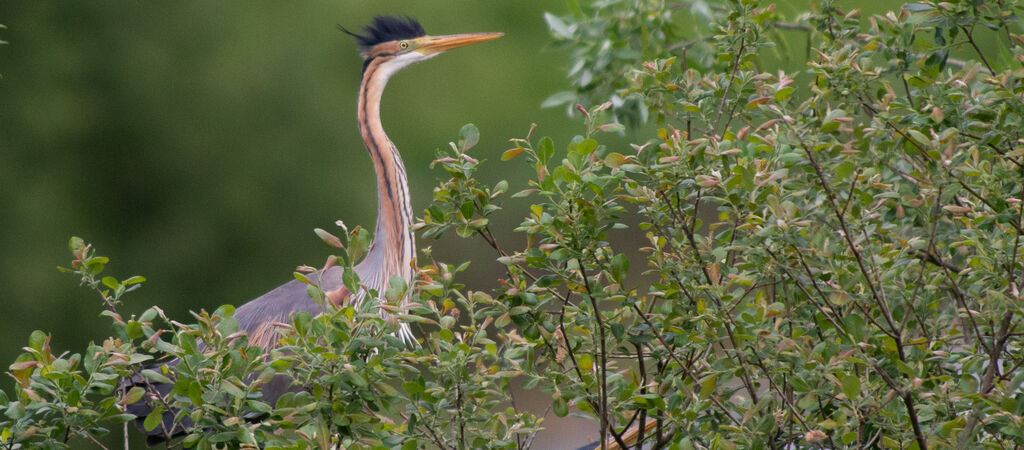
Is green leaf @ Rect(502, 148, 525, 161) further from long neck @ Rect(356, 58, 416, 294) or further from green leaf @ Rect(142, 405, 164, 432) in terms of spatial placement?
long neck @ Rect(356, 58, 416, 294)

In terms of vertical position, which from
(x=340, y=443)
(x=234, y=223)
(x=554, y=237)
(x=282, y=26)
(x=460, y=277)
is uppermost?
(x=282, y=26)

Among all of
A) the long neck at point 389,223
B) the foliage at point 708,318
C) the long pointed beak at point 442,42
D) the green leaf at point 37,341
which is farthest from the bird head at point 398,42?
the green leaf at point 37,341

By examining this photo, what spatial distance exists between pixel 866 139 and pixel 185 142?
9.91ft

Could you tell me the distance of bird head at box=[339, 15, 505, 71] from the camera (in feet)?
8.28

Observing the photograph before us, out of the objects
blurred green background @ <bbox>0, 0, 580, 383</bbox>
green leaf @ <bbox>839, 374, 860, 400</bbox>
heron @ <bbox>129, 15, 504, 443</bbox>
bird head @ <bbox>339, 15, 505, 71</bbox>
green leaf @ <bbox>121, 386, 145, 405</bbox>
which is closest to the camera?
green leaf @ <bbox>839, 374, 860, 400</bbox>

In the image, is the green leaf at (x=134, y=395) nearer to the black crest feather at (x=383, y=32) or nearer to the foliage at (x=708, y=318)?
the foliage at (x=708, y=318)

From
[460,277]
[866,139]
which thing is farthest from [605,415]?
[460,277]

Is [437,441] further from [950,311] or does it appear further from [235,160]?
[235,160]

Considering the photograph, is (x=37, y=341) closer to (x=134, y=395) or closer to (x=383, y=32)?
(x=134, y=395)

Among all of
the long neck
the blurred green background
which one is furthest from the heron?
the blurred green background

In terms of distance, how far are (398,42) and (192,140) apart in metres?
1.43

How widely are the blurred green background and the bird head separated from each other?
3.36 ft

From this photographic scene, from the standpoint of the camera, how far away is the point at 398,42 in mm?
2535

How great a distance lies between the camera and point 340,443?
956 mm
